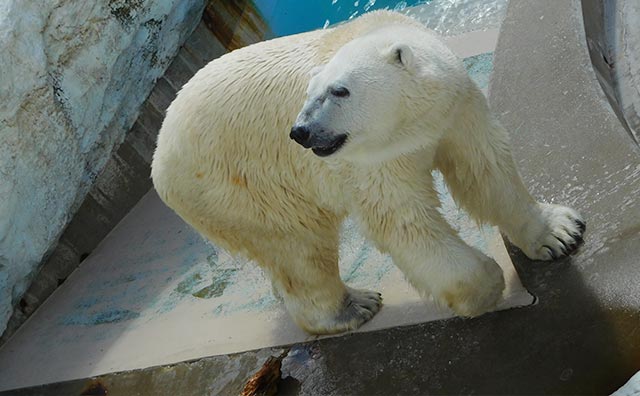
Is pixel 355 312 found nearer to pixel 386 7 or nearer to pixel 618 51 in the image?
pixel 618 51

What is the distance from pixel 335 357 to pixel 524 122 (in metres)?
1.27

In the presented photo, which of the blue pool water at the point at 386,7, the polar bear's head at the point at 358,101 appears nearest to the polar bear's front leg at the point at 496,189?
the polar bear's head at the point at 358,101

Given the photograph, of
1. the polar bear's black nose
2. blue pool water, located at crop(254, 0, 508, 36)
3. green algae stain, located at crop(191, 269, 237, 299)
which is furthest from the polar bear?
blue pool water, located at crop(254, 0, 508, 36)

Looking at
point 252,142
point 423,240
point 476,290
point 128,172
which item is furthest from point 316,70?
point 128,172

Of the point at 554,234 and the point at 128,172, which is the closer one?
the point at 554,234

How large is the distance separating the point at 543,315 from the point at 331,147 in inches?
37.4

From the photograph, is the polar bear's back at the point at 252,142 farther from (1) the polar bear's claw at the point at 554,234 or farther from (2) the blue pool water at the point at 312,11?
(2) the blue pool water at the point at 312,11

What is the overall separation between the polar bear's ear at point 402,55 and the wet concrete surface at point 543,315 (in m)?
0.96

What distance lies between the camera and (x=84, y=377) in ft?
13.4

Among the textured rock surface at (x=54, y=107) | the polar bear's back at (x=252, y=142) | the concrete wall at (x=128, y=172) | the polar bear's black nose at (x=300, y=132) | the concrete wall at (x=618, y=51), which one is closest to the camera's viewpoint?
the polar bear's black nose at (x=300, y=132)

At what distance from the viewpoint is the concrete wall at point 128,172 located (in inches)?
197

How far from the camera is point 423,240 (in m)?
3.07

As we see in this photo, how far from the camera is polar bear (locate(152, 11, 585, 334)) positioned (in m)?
2.86

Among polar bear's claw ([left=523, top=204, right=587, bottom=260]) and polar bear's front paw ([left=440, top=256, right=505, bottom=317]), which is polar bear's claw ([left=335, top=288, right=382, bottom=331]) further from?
polar bear's claw ([left=523, top=204, right=587, bottom=260])
